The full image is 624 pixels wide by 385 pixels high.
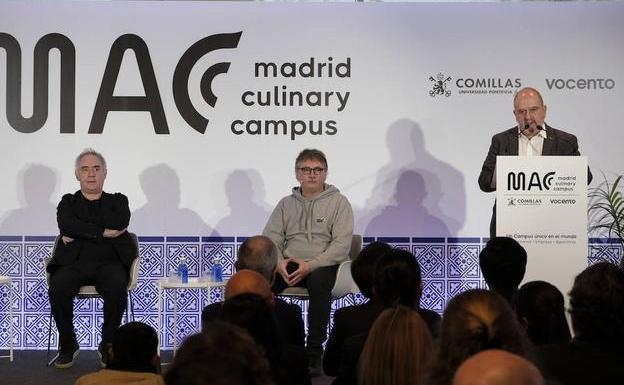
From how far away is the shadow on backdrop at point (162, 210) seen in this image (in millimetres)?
7383

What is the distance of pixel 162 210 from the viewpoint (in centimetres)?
739

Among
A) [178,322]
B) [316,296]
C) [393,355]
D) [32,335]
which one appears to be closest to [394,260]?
[393,355]

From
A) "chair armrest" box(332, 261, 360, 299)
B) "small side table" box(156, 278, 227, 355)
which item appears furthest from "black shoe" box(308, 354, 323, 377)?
"small side table" box(156, 278, 227, 355)

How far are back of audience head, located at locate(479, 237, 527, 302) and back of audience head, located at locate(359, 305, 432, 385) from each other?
1.97 meters

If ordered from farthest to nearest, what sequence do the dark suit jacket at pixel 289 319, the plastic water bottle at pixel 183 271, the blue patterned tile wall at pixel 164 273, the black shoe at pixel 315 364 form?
the blue patterned tile wall at pixel 164 273, the plastic water bottle at pixel 183 271, the black shoe at pixel 315 364, the dark suit jacket at pixel 289 319

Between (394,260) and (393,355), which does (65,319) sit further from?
(393,355)

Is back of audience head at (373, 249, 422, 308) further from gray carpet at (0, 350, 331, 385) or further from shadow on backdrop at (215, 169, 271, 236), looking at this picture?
shadow on backdrop at (215, 169, 271, 236)

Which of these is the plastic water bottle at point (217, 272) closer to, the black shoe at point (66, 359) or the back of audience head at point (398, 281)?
the black shoe at point (66, 359)

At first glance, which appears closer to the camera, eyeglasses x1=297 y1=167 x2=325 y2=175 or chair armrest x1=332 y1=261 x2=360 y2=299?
chair armrest x1=332 y1=261 x2=360 y2=299

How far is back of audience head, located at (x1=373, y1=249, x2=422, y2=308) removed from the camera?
11.8 ft

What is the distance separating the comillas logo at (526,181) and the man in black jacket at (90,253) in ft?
8.76

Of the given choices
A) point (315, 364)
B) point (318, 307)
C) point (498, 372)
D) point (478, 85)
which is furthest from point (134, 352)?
point (478, 85)

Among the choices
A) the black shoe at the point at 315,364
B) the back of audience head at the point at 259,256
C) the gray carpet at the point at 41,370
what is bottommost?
the gray carpet at the point at 41,370

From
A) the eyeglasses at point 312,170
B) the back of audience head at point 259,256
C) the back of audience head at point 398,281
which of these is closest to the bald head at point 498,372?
the back of audience head at point 398,281
